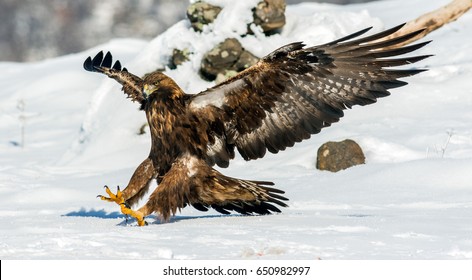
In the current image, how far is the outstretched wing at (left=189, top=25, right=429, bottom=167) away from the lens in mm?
7012

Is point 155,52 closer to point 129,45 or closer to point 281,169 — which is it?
point 281,169

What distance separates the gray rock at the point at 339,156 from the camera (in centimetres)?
932

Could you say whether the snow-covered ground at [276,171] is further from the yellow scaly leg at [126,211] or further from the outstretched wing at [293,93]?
the outstretched wing at [293,93]

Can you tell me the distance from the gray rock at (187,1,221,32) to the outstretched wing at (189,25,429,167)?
5413 mm

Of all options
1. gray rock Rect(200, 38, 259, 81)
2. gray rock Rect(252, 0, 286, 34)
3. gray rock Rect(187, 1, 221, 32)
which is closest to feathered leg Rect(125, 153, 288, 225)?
gray rock Rect(200, 38, 259, 81)

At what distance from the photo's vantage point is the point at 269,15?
41.0ft

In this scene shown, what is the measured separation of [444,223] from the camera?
642cm

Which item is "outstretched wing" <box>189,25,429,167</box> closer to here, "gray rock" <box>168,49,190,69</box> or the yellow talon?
the yellow talon

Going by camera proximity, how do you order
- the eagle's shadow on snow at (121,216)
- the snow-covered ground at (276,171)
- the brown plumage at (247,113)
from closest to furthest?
the snow-covered ground at (276,171), the brown plumage at (247,113), the eagle's shadow on snow at (121,216)

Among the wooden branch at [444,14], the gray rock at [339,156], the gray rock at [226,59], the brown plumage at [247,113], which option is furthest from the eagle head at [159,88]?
the wooden branch at [444,14]

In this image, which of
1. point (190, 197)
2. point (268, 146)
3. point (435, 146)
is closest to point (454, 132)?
point (435, 146)

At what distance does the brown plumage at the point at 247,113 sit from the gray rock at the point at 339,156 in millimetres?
2019

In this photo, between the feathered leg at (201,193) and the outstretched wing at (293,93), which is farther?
the outstretched wing at (293,93)

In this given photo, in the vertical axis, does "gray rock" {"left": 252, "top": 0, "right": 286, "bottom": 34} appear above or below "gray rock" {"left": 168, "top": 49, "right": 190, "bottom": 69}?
above
